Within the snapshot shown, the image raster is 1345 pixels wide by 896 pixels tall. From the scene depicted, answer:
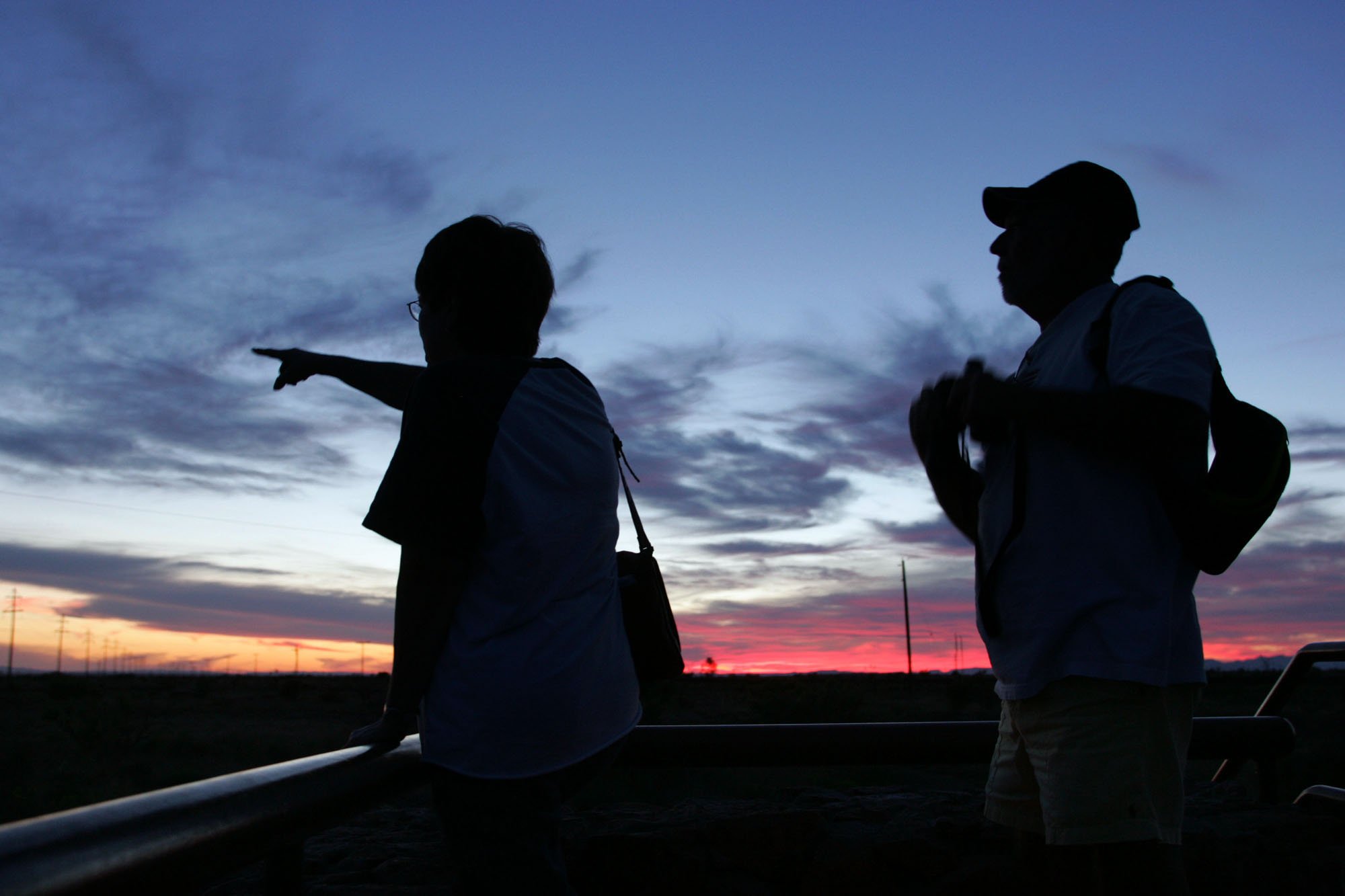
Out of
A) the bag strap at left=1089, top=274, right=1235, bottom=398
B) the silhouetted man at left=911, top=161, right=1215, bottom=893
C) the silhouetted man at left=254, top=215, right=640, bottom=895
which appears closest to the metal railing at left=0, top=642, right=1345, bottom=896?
the silhouetted man at left=254, top=215, right=640, bottom=895

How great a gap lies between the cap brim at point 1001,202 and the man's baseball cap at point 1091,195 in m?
0.02

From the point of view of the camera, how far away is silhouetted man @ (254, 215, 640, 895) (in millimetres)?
1491

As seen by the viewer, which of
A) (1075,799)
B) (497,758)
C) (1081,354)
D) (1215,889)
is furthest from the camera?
(1215,889)

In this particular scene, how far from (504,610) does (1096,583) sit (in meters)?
1.07

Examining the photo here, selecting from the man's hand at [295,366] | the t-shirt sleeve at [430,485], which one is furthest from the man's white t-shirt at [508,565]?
the man's hand at [295,366]

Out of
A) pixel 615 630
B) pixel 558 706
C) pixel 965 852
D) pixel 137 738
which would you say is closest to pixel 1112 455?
pixel 615 630

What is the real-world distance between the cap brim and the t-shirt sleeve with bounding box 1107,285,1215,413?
409 mm

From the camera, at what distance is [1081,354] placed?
199 centimetres

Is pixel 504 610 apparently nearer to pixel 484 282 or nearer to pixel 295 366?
pixel 484 282

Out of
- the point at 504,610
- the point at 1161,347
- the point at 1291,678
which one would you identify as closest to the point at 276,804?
the point at 504,610

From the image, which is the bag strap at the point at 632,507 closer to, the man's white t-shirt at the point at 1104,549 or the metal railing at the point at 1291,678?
the man's white t-shirt at the point at 1104,549

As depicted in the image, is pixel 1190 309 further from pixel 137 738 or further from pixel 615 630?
pixel 137 738

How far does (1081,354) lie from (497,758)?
136cm

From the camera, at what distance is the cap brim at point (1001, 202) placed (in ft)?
7.41
